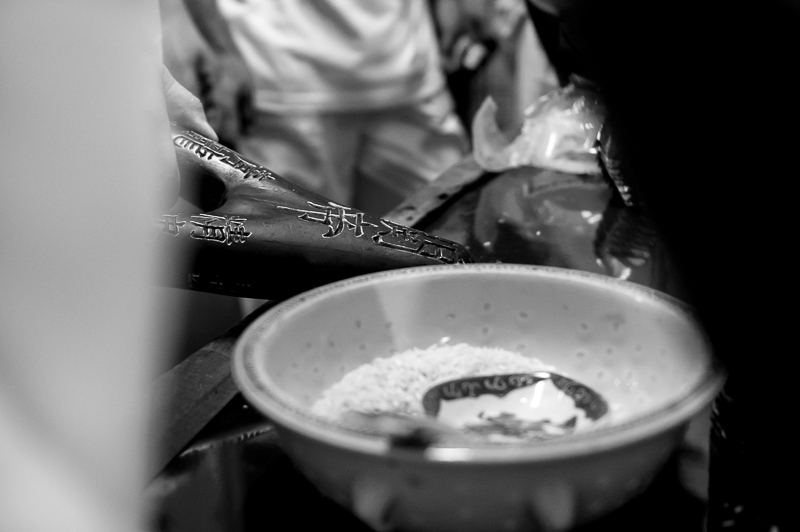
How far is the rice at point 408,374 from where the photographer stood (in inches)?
17.7

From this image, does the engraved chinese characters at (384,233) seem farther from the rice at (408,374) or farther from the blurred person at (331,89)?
the blurred person at (331,89)

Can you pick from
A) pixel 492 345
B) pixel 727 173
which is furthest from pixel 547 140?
pixel 727 173

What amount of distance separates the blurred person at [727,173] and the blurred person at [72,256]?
0.22m

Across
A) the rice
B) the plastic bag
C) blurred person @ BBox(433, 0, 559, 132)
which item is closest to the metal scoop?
the rice

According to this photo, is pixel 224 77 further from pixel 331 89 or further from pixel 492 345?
pixel 492 345

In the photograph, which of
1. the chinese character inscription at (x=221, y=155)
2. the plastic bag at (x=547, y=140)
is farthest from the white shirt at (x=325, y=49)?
the chinese character inscription at (x=221, y=155)

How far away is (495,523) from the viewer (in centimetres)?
34

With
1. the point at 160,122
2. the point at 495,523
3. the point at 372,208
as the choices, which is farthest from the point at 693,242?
the point at 372,208

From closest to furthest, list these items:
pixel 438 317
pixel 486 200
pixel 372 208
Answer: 1. pixel 438 317
2. pixel 486 200
3. pixel 372 208

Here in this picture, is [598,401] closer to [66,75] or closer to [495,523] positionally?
[495,523]

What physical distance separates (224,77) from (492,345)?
1096mm

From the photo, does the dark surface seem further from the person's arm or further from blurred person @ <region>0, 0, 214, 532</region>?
the person's arm

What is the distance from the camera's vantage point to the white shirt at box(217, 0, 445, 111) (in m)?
1.51

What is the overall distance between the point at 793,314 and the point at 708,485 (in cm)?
11
